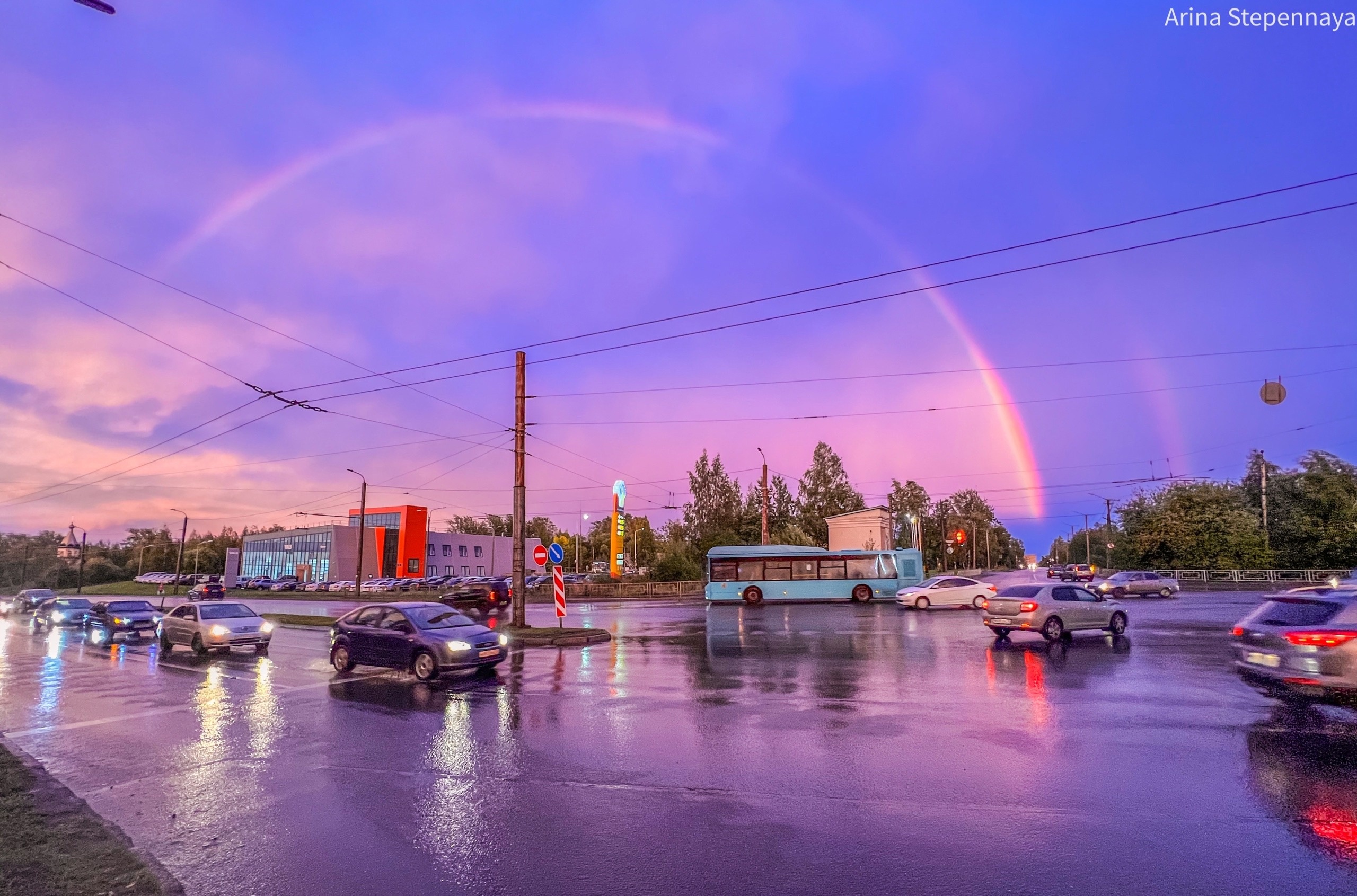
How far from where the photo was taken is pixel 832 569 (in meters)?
38.5

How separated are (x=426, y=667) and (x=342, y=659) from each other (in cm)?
A: 286

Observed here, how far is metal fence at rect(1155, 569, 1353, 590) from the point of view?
46.0 m

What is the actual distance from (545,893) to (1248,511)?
242 ft

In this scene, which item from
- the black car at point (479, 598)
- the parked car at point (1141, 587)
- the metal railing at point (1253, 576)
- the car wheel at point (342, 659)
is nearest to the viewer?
the car wheel at point (342, 659)

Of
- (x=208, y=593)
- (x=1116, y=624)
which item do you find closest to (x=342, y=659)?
(x=1116, y=624)

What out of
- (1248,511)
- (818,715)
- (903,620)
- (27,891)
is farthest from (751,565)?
(1248,511)

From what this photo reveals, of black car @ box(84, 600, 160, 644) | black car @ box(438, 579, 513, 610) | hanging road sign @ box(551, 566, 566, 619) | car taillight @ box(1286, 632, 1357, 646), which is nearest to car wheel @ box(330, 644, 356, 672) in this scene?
hanging road sign @ box(551, 566, 566, 619)

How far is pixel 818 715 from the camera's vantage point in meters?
9.78

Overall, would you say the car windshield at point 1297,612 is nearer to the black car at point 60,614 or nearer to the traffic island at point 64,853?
the traffic island at point 64,853

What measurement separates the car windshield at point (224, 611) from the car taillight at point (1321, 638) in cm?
2215

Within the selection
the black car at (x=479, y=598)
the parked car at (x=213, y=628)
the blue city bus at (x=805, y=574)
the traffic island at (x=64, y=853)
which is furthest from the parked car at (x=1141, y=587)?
the traffic island at (x=64, y=853)

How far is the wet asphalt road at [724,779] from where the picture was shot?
16.0 feet

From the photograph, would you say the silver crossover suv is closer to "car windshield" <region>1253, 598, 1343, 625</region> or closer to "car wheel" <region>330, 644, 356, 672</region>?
"car windshield" <region>1253, 598, 1343, 625</region>

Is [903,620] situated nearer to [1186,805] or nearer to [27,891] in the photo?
[1186,805]
